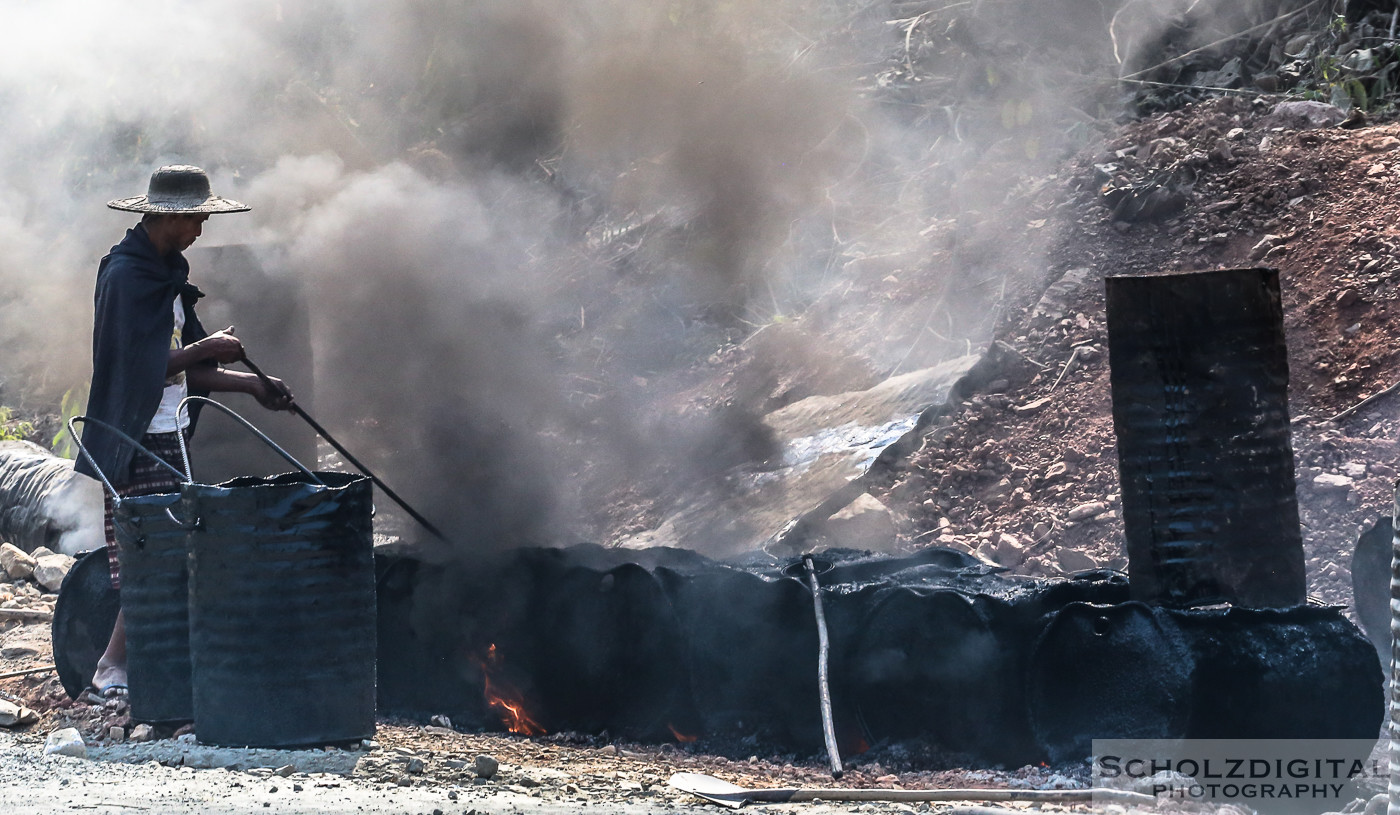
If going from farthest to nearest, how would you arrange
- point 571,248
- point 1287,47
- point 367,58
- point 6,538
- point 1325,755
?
1. point 367,58
2. point 571,248
3. point 1287,47
4. point 6,538
5. point 1325,755

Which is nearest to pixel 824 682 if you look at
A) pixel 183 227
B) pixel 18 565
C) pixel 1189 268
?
pixel 183 227

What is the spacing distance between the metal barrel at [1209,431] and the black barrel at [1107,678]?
23 cm

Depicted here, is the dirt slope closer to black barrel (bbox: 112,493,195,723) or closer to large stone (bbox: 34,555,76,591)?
black barrel (bbox: 112,493,195,723)

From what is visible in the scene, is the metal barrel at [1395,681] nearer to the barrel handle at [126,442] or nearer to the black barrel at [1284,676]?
the black barrel at [1284,676]

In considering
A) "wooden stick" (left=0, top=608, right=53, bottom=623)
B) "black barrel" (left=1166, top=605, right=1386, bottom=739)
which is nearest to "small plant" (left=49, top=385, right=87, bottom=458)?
"wooden stick" (left=0, top=608, right=53, bottom=623)

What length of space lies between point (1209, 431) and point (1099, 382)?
3031 millimetres

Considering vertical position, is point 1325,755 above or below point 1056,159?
below

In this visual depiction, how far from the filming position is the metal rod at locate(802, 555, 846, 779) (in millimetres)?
3818

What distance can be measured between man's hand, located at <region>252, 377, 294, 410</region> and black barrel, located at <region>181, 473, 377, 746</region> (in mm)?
724

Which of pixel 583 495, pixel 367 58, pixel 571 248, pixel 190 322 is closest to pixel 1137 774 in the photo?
pixel 190 322

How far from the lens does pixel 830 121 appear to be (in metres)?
10.8

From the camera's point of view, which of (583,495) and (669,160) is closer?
(583,495)

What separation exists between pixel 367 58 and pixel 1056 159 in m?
7.65

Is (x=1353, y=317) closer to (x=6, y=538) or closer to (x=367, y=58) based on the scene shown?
(x=6, y=538)
